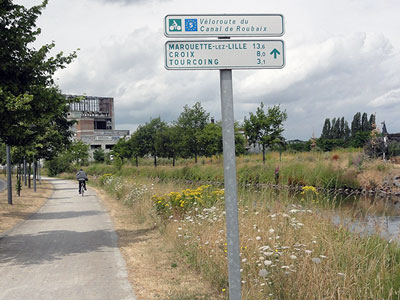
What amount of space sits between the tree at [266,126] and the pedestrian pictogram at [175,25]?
1241 inches

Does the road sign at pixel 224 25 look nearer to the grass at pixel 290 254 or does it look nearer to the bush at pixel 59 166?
the grass at pixel 290 254

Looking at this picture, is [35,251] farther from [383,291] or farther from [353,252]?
[383,291]

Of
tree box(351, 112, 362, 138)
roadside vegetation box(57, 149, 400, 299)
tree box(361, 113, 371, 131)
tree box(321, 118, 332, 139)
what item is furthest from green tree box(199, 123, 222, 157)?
roadside vegetation box(57, 149, 400, 299)

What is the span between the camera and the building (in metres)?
109

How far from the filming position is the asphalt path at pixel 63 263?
5.76m

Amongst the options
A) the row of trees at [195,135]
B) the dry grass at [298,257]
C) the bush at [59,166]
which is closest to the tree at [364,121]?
the row of trees at [195,135]

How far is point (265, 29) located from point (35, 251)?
7.03m

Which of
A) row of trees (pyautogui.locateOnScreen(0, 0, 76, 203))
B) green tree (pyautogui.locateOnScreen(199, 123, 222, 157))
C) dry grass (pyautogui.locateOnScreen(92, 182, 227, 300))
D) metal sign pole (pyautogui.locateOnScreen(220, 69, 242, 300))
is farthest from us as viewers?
green tree (pyautogui.locateOnScreen(199, 123, 222, 157))

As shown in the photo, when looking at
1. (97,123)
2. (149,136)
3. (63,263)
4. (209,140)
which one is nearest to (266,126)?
(209,140)

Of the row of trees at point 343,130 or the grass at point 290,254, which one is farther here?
the row of trees at point 343,130

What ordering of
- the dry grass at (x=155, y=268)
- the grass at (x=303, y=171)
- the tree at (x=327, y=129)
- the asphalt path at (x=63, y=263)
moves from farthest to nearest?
the tree at (x=327, y=129), the grass at (x=303, y=171), the asphalt path at (x=63, y=263), the dry grass at (x=155, y=268)

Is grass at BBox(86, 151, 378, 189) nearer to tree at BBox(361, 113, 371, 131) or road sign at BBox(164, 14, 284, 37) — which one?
road sign at BBox(164, 14, 284, 37)

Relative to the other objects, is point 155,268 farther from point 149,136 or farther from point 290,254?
point 149,136

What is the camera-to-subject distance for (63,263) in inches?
296
